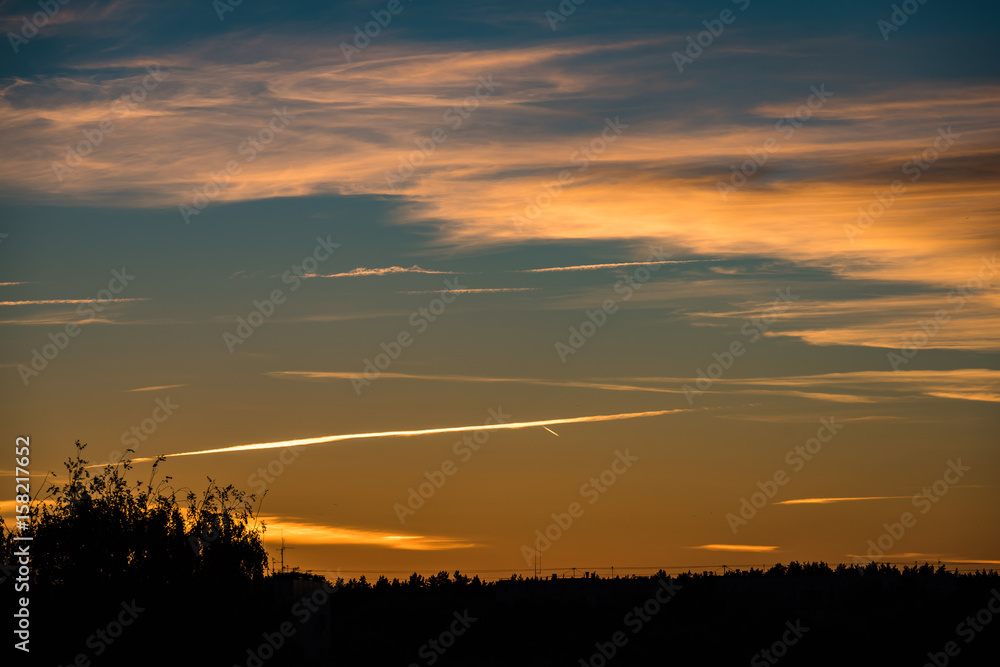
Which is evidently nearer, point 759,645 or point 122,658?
point 122,658

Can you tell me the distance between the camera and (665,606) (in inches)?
5876

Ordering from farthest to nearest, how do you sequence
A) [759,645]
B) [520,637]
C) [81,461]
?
[520,637] < [759,645] < [81,461]

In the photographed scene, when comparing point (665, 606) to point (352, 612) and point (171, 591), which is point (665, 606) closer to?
point (352, 612)

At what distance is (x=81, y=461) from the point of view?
62406 millimetres

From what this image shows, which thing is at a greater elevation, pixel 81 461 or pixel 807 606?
pixel 81 461

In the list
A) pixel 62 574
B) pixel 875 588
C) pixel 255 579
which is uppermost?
pixel 62 574

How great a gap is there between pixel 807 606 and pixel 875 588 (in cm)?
857

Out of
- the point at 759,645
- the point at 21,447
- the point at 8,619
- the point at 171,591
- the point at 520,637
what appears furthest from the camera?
the point at 520,637

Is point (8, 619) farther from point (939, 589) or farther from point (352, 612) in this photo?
point (939, 589)

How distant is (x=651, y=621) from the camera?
456 ft

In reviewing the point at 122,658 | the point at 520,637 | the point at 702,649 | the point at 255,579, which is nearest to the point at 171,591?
the point at 122,658

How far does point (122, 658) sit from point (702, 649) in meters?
85.6

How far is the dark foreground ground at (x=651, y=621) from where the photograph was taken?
112 metres

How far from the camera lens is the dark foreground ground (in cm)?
11194
